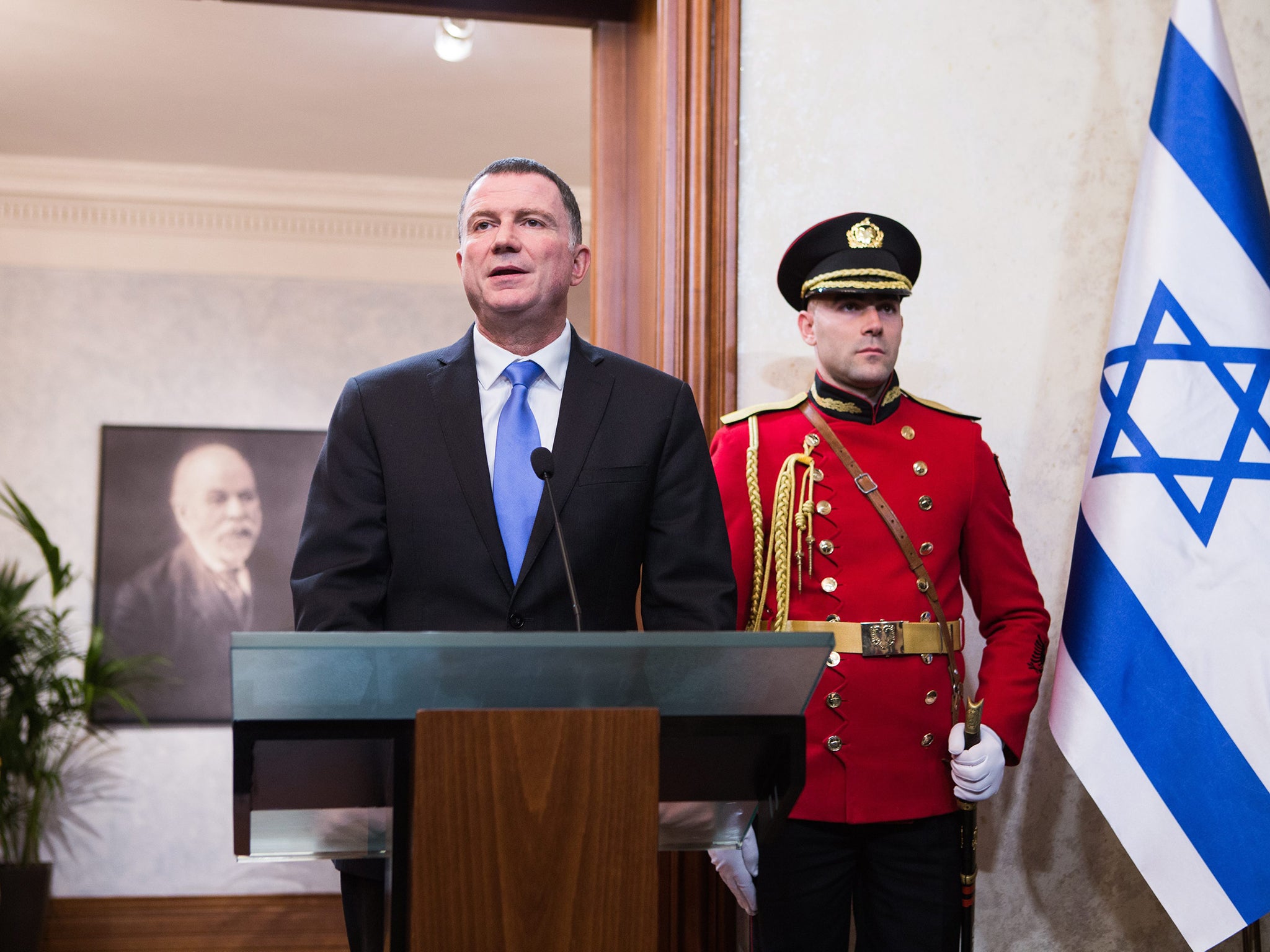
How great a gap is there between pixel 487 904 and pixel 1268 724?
166 cm

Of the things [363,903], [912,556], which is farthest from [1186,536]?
[363,903]

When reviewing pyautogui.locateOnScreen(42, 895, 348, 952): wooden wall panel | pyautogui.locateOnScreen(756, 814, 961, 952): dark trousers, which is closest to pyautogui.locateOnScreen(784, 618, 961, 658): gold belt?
pyautogui.locateOnScreen(756, 814, 961, 952): dark trousers

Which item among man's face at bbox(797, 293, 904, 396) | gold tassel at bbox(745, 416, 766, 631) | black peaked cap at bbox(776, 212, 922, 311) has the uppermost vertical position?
black peaked cap at bbox(776, 212, 922, 311)

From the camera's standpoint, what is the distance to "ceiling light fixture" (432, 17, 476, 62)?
159 inches

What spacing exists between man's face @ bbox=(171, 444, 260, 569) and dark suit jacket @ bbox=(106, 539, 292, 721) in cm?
8

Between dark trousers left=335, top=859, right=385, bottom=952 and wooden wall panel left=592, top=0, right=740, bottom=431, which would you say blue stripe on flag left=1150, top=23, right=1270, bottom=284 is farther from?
dark trousers left=335, top=859, right=385, bottom=952

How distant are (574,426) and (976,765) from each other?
84 centimetres

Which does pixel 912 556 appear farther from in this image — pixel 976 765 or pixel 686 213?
pixel 686 213

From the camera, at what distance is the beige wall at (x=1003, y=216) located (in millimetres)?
2521

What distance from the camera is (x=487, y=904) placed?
3.41ft

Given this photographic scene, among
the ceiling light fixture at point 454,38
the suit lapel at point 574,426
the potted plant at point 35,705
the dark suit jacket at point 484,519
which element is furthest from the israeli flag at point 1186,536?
the potted plant at point 35,705

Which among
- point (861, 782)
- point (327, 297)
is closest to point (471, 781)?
point (861, 782)

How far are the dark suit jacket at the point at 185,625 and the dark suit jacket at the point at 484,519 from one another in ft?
12.4

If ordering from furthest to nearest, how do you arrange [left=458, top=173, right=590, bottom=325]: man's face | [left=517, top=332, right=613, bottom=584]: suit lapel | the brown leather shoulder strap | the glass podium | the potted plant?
the potted plant
the brown leather shoulder strap
[left=458, top=173, right=590, bottom=325]: man's face
[left=517, top=332, right=613, bottom=584]: suit lapel
the glass podium
